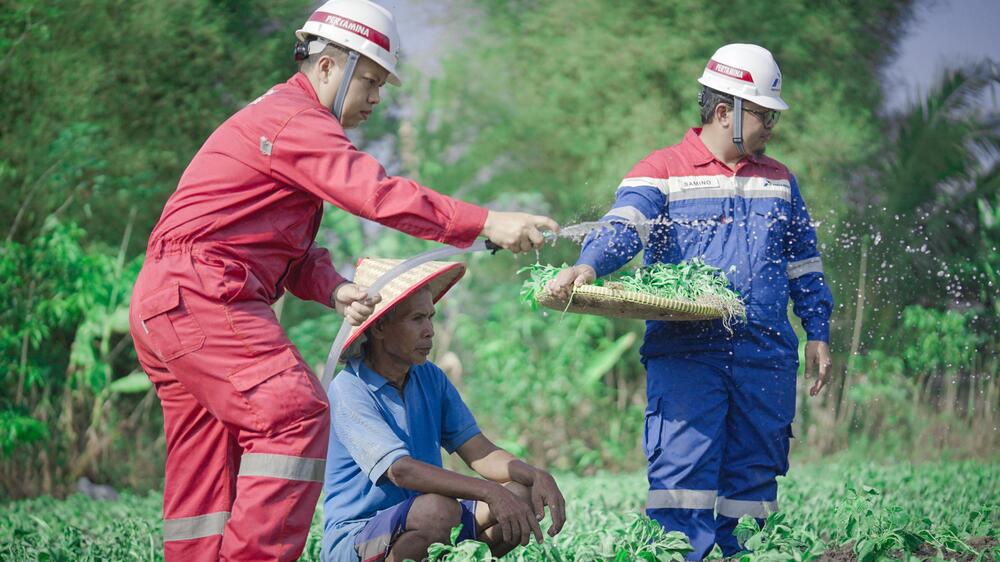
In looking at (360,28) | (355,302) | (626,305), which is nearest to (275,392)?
(355,302)

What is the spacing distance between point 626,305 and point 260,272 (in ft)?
4.30

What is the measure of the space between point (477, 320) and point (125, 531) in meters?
5.36

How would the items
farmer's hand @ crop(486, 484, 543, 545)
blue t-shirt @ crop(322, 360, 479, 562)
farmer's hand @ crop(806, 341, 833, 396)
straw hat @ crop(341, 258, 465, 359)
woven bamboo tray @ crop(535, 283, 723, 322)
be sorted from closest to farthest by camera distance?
farmer's hand @ crop(486, 484, 543, 545) → blue t-shirt @ crop(322, 360, 479, 562) → straw hat @ crop(341, 258, 465, 359) → woven bamboo tray @ crop(535, 283, 723, 322) → farmer's hand @ crop(806, 341, 833, 396)

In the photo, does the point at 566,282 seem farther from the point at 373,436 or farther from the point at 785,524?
the point at 785,524

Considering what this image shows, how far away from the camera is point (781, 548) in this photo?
332 cm

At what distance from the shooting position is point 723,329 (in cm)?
456

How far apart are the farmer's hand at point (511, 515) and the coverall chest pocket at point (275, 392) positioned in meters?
0.61

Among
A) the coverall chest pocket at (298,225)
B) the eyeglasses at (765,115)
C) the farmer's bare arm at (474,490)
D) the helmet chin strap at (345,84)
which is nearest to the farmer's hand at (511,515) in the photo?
the farmer's bare arm at (474,490)

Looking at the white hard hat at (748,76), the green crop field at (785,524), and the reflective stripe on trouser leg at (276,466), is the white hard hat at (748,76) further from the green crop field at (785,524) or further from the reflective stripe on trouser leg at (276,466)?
the reflective stripe on trouser leg at (276,466)

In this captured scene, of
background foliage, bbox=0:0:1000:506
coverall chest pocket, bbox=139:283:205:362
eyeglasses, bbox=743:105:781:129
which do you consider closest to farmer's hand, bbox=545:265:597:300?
eyeglasses, bbox=743:105:781:129

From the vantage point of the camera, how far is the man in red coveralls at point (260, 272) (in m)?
3.21

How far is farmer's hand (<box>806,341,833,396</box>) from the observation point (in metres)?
4.85

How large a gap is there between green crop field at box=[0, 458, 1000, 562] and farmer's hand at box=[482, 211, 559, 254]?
2.80 ft

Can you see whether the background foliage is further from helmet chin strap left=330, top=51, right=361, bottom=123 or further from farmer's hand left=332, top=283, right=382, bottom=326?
helmet chin strap left=330, top=51, right=361, bottom=123
